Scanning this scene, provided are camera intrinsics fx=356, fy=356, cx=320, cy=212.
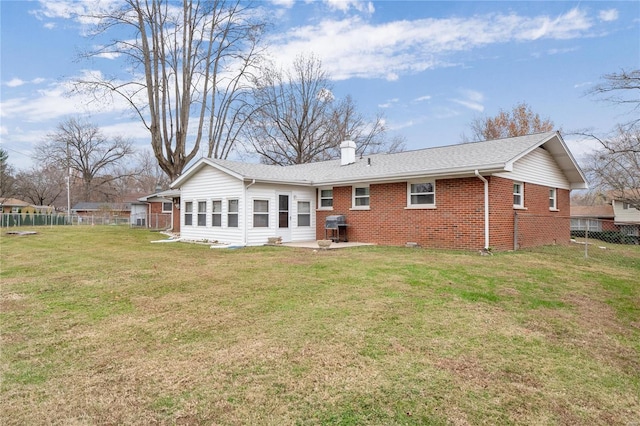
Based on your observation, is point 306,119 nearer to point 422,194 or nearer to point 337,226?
point 337,226

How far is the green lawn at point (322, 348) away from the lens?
2717mm

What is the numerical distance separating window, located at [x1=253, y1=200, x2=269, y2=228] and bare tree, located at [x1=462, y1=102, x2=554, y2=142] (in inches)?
1045

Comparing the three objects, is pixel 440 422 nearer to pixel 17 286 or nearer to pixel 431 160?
pixel 17 286

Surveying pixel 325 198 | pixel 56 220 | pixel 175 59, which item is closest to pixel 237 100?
pixel 175 59

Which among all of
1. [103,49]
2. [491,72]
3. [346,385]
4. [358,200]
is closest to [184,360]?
[346,385]

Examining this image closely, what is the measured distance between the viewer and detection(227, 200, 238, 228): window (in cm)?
1434

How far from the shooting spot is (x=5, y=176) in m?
52.6

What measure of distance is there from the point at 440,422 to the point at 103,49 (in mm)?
25508

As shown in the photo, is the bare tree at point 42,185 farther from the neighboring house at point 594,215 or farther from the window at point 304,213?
the neighboring house at point 594,215

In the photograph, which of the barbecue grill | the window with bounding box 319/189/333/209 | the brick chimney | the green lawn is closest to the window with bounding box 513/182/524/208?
the green lawn

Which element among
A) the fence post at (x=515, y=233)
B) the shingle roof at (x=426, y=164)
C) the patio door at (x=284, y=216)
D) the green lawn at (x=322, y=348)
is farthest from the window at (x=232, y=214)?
the fence post at (x=515, y=233)

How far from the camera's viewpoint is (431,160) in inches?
518

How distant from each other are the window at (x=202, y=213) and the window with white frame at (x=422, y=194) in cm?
896

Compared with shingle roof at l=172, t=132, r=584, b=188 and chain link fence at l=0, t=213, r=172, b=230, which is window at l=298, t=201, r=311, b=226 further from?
chain link fence at l=0, t=213, r=172, b=230
